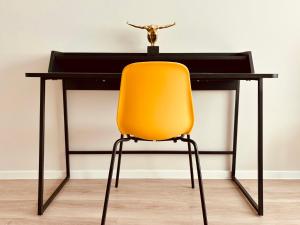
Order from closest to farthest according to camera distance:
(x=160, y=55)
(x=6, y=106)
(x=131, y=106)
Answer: (x=131, y=106), (x=160, y=55), (x=6, y=106)

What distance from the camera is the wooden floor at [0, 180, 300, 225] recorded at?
154cm

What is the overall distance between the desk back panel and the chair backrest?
0.57 metres

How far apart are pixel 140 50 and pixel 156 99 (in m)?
0.76

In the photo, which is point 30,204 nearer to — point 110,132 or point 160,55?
point 110,132

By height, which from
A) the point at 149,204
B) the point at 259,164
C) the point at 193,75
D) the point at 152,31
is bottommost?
the point at 149,204

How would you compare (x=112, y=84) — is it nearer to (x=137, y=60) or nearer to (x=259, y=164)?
(x=137, y=60)

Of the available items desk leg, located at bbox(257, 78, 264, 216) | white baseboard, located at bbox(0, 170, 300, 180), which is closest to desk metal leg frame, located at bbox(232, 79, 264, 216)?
desk leg, located at bbox(257, 78, 264, 216)

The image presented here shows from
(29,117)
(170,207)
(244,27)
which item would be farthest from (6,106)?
(244,27)

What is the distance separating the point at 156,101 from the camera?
1.41 meters

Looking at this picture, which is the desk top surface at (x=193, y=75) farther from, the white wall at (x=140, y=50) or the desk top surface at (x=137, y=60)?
the white wall at (x=140, y=50)

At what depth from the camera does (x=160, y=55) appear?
1.96 m

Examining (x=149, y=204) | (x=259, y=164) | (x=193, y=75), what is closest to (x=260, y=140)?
(x=259, y=164)

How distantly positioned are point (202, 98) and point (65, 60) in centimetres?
96

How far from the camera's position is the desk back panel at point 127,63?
1.97m
